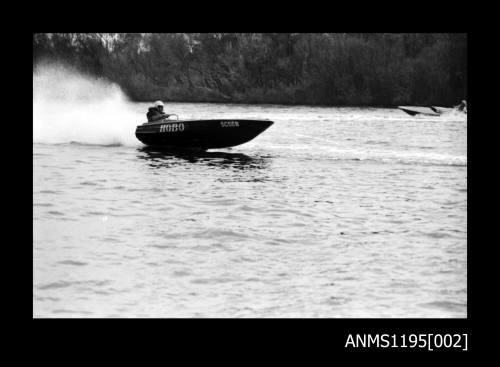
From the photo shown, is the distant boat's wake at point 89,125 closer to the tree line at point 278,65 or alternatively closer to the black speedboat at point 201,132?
the black speedboat at point 201,132

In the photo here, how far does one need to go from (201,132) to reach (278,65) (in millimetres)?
55053

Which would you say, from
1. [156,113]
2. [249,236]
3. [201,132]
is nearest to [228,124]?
[201,132]

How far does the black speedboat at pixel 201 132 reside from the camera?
90.5 ft

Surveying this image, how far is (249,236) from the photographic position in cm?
1438

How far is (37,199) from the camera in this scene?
18531 mm

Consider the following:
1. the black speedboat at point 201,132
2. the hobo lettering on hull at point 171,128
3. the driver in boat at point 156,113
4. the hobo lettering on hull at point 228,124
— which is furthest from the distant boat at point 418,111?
the hobo lettering on hull at point 171,128

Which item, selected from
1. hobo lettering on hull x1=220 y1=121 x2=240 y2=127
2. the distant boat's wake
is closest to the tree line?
the distant boat's wake

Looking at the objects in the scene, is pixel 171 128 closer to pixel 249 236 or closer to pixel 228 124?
pixel 228 124

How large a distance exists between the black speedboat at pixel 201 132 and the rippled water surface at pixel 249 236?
2.22ft

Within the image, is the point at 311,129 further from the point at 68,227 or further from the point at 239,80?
the point at 239,80

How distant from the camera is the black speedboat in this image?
90.5 ft
